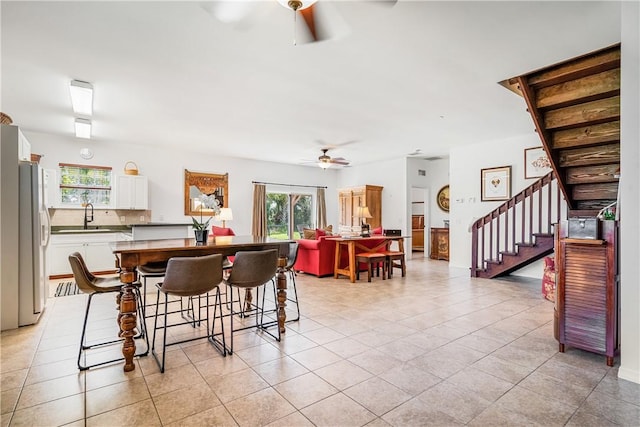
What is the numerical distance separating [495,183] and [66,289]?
7.85 meters

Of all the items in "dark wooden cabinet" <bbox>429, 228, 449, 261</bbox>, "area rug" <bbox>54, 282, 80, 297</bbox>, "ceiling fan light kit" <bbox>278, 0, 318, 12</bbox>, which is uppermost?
"ceiling fan light kit" <bbox>278, 0, 318, 12</bbox>

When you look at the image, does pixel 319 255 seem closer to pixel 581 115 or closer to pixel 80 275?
pixel 80 275

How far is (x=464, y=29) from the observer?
2.68 metres

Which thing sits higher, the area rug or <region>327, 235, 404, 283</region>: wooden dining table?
<region>327, 235, 404, 283</region>: wooden dining table

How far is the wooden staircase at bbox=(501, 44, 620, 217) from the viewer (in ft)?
Result: 10.4

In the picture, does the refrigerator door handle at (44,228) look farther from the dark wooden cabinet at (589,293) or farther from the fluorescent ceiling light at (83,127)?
the dark wooden cabinet at (589,293)

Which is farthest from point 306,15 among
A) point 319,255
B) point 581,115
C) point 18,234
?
point 319,255

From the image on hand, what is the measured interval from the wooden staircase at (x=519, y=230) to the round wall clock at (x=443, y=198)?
2.80 meters

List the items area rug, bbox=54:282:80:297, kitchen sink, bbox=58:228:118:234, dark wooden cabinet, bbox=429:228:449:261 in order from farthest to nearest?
dark wooden cabinet, bbox=429:228:449:261
kitchen sink, bbox=58:228:118:234
area rug, bbox=54:282:80:297

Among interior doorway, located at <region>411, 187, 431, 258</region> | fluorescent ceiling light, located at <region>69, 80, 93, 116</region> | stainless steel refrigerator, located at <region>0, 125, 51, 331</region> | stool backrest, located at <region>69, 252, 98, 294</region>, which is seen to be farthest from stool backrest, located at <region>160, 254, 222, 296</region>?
interior doorway, located at <region>411, 187, 431, 258</region>

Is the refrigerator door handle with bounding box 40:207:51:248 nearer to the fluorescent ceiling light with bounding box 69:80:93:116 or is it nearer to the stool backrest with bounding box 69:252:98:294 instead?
the fluorescent ceiling light with bounding box 69:80:93:116

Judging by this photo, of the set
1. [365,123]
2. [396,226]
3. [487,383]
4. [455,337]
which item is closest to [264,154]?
[365,123]

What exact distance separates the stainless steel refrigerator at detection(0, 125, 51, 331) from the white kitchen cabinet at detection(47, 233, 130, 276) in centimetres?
248

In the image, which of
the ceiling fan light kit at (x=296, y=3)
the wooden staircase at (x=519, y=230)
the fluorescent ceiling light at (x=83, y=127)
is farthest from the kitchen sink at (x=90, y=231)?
the wooden staircase at (x=519, y=230)
